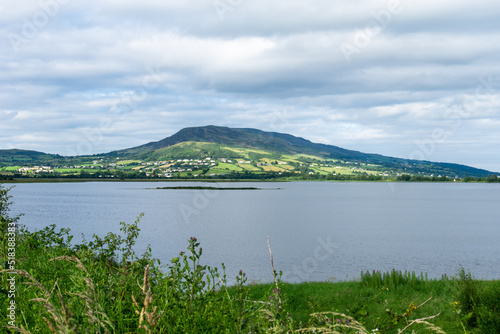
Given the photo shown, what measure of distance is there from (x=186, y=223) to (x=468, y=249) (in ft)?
172

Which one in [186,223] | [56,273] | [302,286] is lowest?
[186,223]

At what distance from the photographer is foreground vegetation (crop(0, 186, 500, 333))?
3412 mm

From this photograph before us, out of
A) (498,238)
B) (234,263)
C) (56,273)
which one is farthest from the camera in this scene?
(498,238)

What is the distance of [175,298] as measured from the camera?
186 inches

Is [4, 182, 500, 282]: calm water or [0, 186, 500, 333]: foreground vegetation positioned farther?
[4, 182, 500, 282]: calm water

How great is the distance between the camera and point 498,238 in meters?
65.9

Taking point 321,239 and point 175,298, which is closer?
point 175,298

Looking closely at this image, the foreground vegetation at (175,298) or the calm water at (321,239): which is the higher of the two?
the foreground vegetation at (175,298)

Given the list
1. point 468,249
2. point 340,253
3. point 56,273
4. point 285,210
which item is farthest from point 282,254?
point 285,210

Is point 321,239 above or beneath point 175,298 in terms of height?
beneath

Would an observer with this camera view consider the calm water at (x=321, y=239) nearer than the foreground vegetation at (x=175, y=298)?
No

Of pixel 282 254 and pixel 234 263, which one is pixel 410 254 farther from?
pixel 234 263

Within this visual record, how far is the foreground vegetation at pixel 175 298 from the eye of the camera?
341 cm

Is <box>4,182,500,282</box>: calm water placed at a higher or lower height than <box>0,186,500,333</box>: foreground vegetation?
lower
